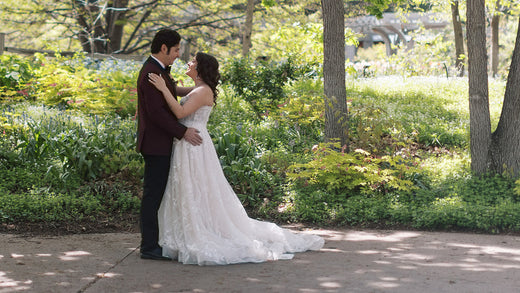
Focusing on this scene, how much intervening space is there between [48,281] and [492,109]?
9106 mm

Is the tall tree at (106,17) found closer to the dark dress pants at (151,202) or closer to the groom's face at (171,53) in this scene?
the groom's face at (171,53)

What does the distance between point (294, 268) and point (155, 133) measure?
1675mm

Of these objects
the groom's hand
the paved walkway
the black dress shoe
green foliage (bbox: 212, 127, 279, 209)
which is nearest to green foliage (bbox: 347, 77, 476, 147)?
green foliage (bbox: 212, 127, 279, 209)

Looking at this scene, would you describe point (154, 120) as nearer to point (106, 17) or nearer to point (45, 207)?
point (45, 207)

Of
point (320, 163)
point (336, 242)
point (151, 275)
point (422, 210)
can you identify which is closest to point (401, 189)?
point (422, 210)

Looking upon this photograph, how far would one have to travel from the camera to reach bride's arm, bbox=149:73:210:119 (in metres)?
5.18

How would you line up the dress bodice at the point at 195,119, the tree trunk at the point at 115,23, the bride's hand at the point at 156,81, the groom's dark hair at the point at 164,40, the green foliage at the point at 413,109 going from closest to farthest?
the bride's hand at the point at 156,81 < the groom's dark hair at the point at 164,40 < the dress bodice at the point at 195,119 < the green foliage at the point at 413,109 < the tree trunk at the point at 115,23

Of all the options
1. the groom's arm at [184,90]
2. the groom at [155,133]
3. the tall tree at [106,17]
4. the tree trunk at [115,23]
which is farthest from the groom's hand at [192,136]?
the tree trunk at [115,23]

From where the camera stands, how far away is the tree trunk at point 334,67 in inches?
315

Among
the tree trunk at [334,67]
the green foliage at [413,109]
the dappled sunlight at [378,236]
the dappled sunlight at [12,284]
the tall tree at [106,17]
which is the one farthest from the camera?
the tall tree at [106,17]

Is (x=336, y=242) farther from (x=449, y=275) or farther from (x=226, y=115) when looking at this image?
(x=226, y=115)

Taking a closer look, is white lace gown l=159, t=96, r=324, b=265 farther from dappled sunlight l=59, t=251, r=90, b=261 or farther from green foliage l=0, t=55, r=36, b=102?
green foliage l=0, t=55, r=36, b=102

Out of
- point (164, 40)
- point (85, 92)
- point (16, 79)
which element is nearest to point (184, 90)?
point (164, 40)

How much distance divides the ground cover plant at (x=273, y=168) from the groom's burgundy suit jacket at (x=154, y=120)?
1.80m
